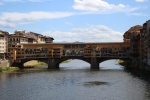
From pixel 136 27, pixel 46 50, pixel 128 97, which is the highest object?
pixel 136 27

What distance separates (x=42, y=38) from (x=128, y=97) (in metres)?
113

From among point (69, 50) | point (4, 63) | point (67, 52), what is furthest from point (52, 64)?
point (4, 63)

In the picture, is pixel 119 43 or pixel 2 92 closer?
pixel 2 92

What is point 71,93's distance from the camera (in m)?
47.4

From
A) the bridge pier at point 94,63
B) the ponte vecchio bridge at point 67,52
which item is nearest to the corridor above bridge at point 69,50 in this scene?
the ponte vecchio bridge at point 67,52

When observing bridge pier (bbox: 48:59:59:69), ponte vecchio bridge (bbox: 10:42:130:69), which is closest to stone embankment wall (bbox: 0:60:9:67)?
ponte vecchio bridge (bbox: 10:42:130:69)

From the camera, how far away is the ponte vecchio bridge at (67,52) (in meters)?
99.4

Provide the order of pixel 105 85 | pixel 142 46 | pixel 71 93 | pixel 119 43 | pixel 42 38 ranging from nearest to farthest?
1. pixel 71 93
2. pixel 105 85
3. pixel 142 46
4. pixel 119 43
5. pixel 42 38

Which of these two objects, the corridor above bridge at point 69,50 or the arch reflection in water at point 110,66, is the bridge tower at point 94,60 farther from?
the arch reflection in water at point 110,66

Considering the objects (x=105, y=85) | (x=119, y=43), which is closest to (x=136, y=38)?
(x=119, y=43)

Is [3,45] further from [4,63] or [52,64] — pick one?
[4,63]

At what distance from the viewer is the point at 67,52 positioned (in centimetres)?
10612

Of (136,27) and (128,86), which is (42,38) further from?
(128,86)

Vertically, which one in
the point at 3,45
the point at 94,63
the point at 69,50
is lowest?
the point at 94,63
